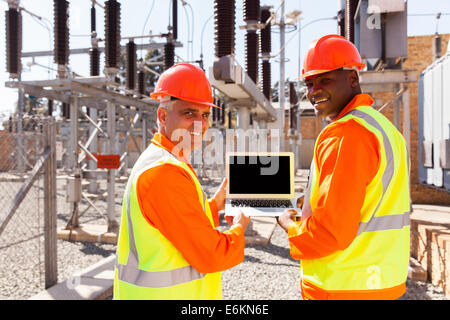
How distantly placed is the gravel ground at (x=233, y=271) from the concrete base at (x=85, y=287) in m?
0.34

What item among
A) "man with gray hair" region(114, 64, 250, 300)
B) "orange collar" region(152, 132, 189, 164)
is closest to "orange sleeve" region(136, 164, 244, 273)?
"man with gray hair" region(114, 64, 250, 300)

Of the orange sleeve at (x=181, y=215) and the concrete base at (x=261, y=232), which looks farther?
the concrete base at (x=261, y=232)

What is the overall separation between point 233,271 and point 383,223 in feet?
12.3

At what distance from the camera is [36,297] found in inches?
162

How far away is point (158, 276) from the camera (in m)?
1.56

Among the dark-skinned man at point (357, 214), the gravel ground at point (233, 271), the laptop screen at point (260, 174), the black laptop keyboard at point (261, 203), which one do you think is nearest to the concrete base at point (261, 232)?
the gravel ground at point (233, 271)

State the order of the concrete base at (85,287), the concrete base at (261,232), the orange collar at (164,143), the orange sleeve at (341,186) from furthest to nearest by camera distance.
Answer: the concrete base at (261,232) → the concrete base at (85,287) → the orange collar at (164,143) → the orange sleeve at (341,186)

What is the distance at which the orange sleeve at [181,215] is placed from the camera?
4.89 ft

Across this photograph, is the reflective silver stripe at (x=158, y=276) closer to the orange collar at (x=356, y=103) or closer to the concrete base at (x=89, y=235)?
the orange collar at (x=356, y=103)

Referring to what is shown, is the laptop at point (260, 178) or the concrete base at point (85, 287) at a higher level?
the laptop at point (260, 178)

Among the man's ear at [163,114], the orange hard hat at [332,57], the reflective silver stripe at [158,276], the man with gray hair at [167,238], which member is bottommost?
the reflective silver stripe at [158,276]

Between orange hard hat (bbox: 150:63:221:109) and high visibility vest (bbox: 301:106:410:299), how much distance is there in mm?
771

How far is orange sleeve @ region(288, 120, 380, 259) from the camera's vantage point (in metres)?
1.66

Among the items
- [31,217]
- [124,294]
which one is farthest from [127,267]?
[31,217]
